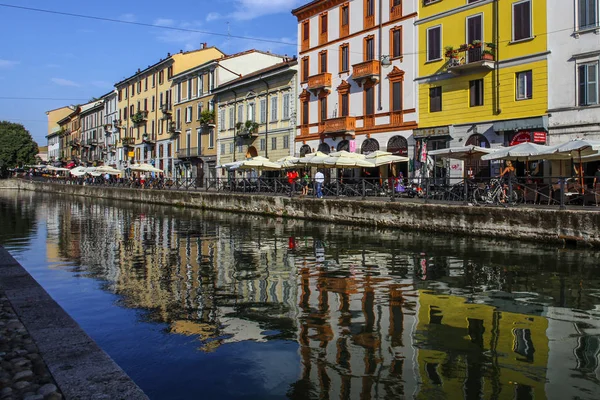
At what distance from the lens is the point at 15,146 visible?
85000 millimetres

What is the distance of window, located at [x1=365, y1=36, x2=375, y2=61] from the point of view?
31953 mm

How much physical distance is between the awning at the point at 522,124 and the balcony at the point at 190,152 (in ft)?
104

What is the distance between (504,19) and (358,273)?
63.0ft

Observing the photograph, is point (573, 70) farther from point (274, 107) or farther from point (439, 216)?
point (274, 107)

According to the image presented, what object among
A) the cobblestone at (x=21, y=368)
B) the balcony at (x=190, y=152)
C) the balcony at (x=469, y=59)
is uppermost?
the balcony at (x=469, y=59)

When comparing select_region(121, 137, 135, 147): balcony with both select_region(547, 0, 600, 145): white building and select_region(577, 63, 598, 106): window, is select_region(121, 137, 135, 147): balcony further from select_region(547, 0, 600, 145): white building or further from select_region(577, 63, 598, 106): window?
select_region(577, 63, 598, 106): window

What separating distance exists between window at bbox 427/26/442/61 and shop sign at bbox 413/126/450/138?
12.1 ft

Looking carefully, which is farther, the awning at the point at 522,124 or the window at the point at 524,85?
the window at the point at 524,85

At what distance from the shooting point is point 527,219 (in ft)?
49.7

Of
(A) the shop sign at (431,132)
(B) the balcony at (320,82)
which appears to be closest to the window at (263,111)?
(B) the balcony at (320,82)

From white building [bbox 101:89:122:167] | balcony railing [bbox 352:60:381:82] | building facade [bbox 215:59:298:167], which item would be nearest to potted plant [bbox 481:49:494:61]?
balcony railing [bbox 352:60:381:82]

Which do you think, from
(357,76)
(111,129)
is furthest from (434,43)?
(111,129)

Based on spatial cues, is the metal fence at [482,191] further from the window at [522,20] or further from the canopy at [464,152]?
the window at [522,20]

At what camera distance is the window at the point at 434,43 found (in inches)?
1098
